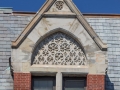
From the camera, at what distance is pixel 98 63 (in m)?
14.8

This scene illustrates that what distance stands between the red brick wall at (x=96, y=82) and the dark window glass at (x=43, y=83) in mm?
981

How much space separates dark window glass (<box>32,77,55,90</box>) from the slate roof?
102 cm

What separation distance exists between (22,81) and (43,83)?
622mm

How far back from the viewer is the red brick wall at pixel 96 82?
1467cm

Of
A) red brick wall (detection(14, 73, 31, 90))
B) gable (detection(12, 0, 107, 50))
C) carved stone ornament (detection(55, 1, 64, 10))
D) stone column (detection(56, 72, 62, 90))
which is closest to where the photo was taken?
red brick wall (detection(14, 73, 31, 90))

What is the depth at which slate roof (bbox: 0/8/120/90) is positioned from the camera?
16.1 m

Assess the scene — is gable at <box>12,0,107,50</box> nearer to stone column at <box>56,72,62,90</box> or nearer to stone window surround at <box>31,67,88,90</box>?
stone window surround at <box>31,67,88,90</box>

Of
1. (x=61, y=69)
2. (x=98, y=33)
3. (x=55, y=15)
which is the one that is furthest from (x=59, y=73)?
(x=98, y=33)

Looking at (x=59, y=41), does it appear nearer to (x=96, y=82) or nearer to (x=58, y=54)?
(x=58, y=54)

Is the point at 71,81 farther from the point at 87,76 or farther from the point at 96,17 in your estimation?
the point at 96,17

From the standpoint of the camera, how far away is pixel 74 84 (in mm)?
15016

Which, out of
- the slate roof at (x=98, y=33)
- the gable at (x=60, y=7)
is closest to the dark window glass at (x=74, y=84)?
the slate roof at (x=98, y=33)

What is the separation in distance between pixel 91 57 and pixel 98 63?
25 centimetres

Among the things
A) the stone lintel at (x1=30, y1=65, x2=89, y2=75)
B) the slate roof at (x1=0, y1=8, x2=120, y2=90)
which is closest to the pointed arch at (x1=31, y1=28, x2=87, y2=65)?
the stone lintel at (x1=30, y1=65, x2=89, y2=75)
